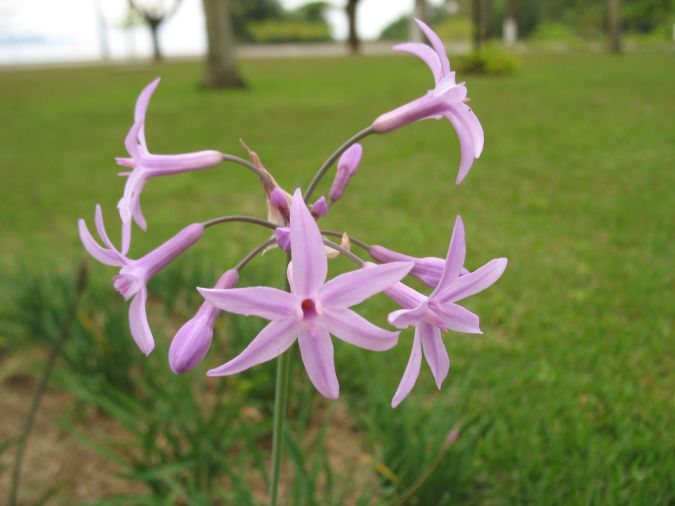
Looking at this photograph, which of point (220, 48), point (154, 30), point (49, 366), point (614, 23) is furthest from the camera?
point (154, 30)

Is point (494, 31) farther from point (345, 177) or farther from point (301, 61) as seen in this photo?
point (345, 177)

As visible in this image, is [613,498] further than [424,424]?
No

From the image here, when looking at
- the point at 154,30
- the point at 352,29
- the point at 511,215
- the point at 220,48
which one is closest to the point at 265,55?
the point at 352,29

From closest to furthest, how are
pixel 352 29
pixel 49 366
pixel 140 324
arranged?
1. pixel 140 324
2. pixel 49 366
3. pixel 352 29

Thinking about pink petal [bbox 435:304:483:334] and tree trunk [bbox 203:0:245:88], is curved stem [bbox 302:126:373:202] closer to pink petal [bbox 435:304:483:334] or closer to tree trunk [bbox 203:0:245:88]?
pink petal [bbox 435:304:483:334]

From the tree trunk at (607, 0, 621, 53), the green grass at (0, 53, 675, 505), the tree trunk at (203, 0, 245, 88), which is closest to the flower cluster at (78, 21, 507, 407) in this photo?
the green grass at (0, 53, 675, 505)

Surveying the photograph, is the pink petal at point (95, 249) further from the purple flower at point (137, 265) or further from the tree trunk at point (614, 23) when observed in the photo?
the tree trunk at point (614, 23)

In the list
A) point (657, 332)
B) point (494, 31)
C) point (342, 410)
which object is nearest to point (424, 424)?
point (342, 410)

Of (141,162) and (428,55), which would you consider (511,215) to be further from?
(141,162)
